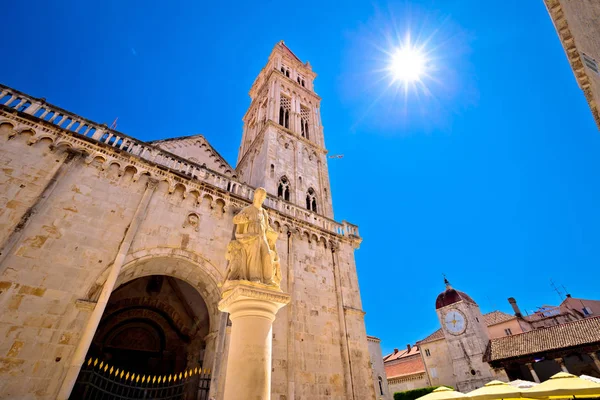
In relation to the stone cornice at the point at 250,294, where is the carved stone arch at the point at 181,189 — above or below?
above

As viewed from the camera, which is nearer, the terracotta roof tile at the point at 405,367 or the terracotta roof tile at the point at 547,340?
the terracotta roof tile at the point at 547,340

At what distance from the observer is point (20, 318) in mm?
7031

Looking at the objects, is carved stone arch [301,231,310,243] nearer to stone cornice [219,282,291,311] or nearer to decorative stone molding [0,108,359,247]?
decorative stone molding [0,108,359,247]

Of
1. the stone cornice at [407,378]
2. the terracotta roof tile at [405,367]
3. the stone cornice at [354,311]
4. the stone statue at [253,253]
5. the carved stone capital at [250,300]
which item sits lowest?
the carved stone capital at [250,300]

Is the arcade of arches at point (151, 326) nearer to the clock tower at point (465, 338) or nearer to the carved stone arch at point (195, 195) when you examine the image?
the carved stone arch at point (195, 195)

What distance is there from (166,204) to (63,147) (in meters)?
3.68

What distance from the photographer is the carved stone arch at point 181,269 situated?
9.29 meters

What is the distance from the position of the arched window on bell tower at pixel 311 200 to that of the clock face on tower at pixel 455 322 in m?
20.6

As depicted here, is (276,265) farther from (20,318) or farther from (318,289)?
(318,289)

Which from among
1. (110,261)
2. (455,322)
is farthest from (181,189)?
(455,322)

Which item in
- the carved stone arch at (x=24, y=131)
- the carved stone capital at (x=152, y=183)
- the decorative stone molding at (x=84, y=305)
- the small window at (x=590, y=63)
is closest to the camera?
the small window at (x=590, y=63)

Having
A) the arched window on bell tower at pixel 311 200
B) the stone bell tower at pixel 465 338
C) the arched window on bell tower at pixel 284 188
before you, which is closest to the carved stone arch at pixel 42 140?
the arched window on bell tower at pixel 284 188

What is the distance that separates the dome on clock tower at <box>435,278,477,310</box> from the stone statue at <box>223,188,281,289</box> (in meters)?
29.7

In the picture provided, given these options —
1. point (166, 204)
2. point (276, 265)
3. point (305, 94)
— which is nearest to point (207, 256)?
point (166, 204)
